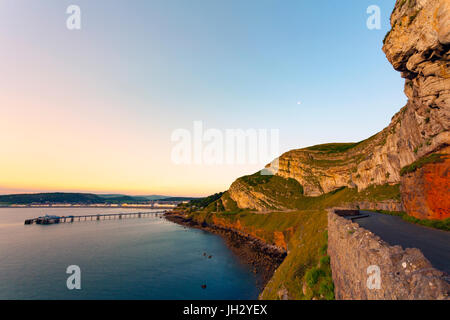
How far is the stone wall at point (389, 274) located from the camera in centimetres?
529

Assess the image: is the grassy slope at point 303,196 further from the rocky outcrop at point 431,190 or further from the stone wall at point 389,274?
the stone wall at point 389,274

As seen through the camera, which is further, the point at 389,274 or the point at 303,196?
the point at 303,196

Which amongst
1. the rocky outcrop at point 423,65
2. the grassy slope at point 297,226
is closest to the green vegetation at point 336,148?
the grassy slope at point 297,226

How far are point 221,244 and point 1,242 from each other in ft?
312

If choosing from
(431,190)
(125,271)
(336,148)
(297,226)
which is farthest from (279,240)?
(336,148)

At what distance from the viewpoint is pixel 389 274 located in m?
6.67

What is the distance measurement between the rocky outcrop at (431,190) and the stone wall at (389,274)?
20.9 meters

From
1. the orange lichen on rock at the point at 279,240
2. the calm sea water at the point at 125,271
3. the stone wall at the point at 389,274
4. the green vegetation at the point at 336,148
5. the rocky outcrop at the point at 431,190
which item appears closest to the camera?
the stone wall at the point at 389,274

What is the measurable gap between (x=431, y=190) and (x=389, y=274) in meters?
26.1

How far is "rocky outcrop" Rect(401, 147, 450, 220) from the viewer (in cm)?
2283

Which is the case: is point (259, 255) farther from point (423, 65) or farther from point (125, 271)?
point (423, 65)

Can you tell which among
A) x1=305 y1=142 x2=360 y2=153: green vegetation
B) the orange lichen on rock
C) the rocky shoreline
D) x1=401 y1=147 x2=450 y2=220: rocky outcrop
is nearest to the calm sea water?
the rocky shoreline
